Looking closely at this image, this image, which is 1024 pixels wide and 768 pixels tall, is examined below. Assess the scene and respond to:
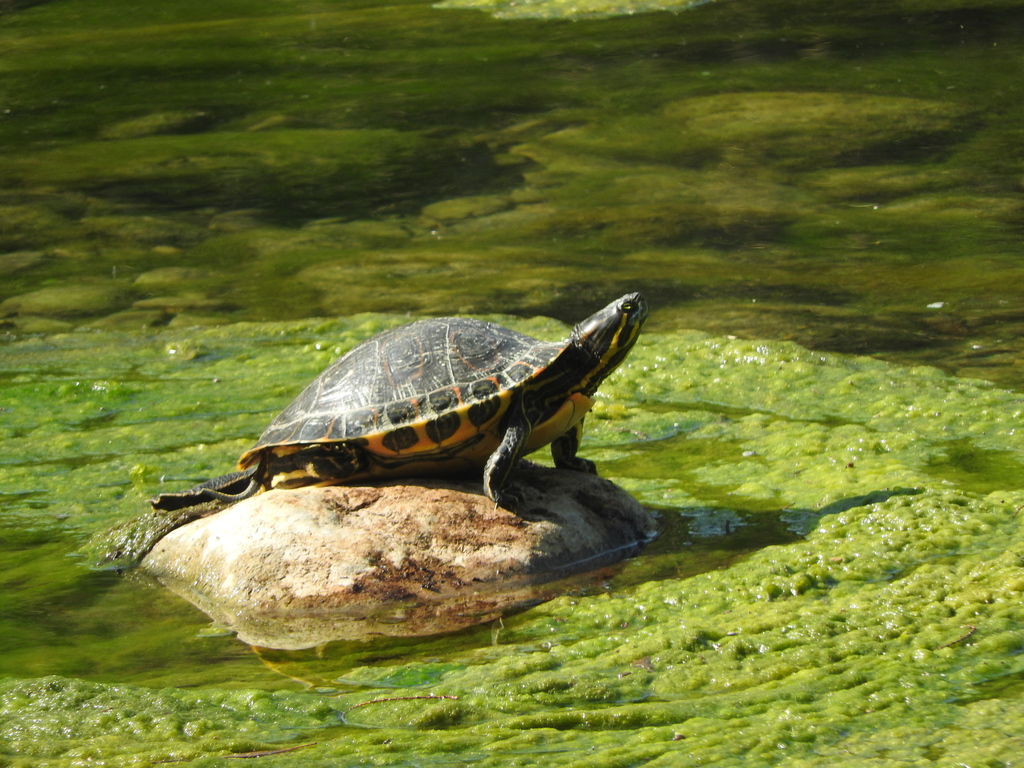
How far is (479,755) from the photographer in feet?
9.23

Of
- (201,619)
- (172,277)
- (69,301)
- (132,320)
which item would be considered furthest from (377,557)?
(172,277)

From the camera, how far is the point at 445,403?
13.5 ft

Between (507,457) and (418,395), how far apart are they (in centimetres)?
39

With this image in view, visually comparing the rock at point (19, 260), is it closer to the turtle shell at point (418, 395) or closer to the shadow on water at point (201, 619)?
the shadow on water at point (201, 619)

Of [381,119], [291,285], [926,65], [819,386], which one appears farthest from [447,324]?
[926,65]

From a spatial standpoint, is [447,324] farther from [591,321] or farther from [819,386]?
[819,386]

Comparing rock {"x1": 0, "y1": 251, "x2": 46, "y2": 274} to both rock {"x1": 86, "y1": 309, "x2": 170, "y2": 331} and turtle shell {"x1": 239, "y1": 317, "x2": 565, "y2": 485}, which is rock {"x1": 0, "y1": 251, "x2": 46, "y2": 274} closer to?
rock {"x1": 86, "y1": 309, "x2": 170, "y2": 331}

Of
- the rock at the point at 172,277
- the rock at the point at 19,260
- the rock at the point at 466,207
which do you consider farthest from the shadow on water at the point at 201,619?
the rock at the point at 466,207

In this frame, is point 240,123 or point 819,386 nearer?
point 819,386

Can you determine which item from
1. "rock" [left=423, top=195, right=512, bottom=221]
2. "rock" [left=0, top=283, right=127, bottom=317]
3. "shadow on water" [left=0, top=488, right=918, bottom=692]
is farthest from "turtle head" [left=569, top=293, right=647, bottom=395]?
"rock" [left=423, top=195, right=512, bottom=221]

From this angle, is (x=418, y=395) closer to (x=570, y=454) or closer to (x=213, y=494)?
(x=570, y=454)

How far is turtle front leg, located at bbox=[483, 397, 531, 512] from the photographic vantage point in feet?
13.4

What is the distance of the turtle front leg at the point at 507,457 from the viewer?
410cm

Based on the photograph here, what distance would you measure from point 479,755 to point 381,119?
37.5ft
